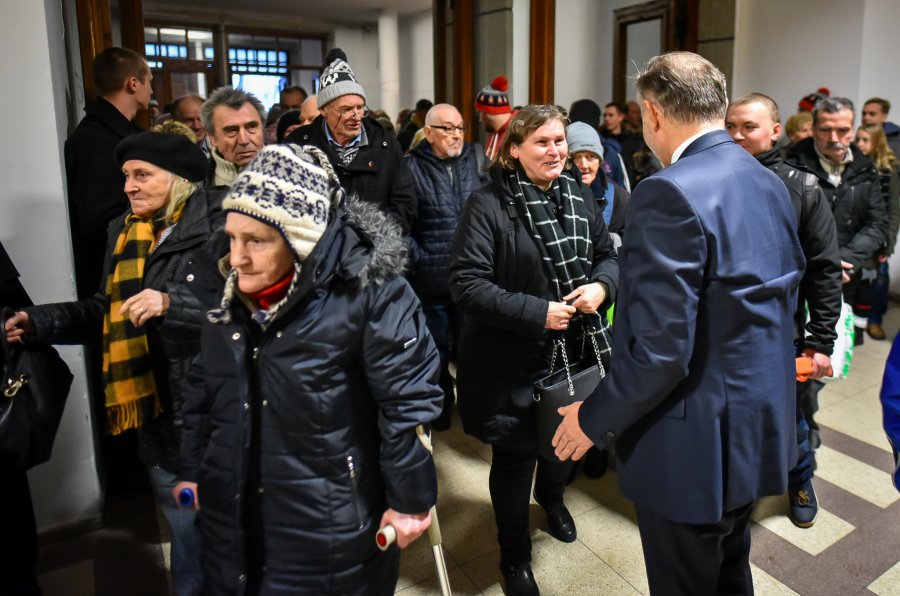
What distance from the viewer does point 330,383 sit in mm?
1440

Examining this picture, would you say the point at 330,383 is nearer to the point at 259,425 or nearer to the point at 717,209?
the point at 259,425

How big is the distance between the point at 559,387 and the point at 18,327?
1572mm

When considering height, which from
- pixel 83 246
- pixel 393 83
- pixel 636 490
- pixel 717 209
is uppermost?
pixel 393 83

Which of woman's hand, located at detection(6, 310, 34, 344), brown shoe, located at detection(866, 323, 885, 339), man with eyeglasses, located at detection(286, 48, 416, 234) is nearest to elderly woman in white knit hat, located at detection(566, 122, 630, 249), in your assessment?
man with eyeglasses, located at detection(286, 48, 416, 234)

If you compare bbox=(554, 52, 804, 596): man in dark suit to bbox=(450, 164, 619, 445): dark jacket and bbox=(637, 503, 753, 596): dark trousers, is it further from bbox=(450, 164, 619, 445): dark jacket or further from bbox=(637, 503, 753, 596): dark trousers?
bbox=(450, 164, 619, 445): dark jacket

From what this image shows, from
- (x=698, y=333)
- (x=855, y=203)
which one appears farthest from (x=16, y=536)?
(x=855, y=203)

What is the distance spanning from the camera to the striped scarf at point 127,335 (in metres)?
2.00

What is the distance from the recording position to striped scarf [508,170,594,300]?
216cm

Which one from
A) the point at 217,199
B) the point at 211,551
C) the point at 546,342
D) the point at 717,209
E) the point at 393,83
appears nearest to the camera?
the point at 717,209

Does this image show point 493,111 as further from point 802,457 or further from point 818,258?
point 802,457

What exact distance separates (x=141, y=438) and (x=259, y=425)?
79 centimetres

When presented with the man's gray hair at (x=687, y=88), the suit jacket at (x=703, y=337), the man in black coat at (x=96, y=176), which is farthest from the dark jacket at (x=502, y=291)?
the man in black coat at (x=96, y=176)

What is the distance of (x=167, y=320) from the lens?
5.89 feet

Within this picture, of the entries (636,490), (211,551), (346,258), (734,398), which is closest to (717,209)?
(734,398)
